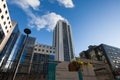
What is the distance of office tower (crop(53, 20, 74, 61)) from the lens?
65.4m

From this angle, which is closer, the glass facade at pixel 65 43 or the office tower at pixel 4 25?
the office tower at pixel 4 25

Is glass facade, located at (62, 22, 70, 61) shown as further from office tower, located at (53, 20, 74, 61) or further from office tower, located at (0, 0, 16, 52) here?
office tower, located at (0, 0, 16, 52)

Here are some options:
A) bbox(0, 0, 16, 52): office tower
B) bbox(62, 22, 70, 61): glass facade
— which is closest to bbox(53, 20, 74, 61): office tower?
bbox(62, 22, 70, 61): glass facade

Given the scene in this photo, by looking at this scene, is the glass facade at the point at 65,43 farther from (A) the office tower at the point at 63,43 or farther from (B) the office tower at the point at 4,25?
(B) the office tower at the point at 4,25

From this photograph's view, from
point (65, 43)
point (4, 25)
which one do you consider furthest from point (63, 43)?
point (4, 25)

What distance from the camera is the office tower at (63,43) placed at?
6538 cm

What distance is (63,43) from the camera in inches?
2940

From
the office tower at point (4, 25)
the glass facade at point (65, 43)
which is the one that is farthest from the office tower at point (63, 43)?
the office tower at point (4, 25)

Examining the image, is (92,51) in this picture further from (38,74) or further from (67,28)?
(67,28)

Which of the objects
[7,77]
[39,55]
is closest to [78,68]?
[7,77]

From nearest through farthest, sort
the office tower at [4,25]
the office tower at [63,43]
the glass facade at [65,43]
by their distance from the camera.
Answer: the office tower at [4,25]
the office tower at [63,43]
the glass facade at [65,43]

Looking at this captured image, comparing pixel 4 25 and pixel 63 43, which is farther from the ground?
pixel 63 43

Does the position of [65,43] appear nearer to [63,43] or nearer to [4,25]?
[63,43]

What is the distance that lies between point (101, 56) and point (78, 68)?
2423cm
